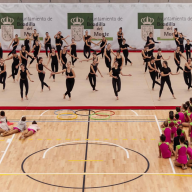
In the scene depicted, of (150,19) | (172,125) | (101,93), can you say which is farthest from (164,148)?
(150,19)

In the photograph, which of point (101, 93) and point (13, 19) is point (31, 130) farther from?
point (13, 19)

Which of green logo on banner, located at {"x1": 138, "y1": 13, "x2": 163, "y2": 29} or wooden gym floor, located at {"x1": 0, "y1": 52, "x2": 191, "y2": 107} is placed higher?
green logo on banner, located at {"x1": 138, "y1": 13, "x2": 163, "y2": 29}

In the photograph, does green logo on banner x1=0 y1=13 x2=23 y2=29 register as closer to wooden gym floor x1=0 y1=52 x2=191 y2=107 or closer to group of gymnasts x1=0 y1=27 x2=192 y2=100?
group of gymnasts x1=0 y1=27 x2=192 y2=100

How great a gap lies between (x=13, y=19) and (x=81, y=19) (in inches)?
165

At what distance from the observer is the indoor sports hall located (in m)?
10.1

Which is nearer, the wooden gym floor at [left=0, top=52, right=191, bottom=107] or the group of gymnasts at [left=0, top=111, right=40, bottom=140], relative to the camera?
the group of gymnasts at [left=0, top=111, right=40, bottom=140]

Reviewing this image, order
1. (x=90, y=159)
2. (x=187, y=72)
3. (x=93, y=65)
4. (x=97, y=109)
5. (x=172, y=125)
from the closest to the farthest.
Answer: (x=90, y=159), (x=172, y=125), (x=97, y=109), (x=93, y=65), (x=187, y=72)

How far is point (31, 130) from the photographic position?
502 inches

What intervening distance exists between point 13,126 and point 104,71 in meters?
8.02

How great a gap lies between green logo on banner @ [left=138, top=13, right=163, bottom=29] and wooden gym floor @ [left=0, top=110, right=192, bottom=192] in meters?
11.3

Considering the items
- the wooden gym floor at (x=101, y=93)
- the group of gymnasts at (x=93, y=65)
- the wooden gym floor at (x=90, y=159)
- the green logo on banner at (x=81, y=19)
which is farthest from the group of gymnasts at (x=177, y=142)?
the green logo on banner at (x=81, y=19)

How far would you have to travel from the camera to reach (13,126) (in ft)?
44.2

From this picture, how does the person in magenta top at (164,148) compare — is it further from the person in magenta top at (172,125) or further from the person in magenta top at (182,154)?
the person in magenta top at (172,125)

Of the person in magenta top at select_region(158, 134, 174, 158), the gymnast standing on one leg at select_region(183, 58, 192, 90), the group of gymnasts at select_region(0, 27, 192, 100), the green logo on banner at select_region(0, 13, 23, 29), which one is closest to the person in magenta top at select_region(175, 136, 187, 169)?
the person in magenta top at select_region(158, 134, 174, 158)
